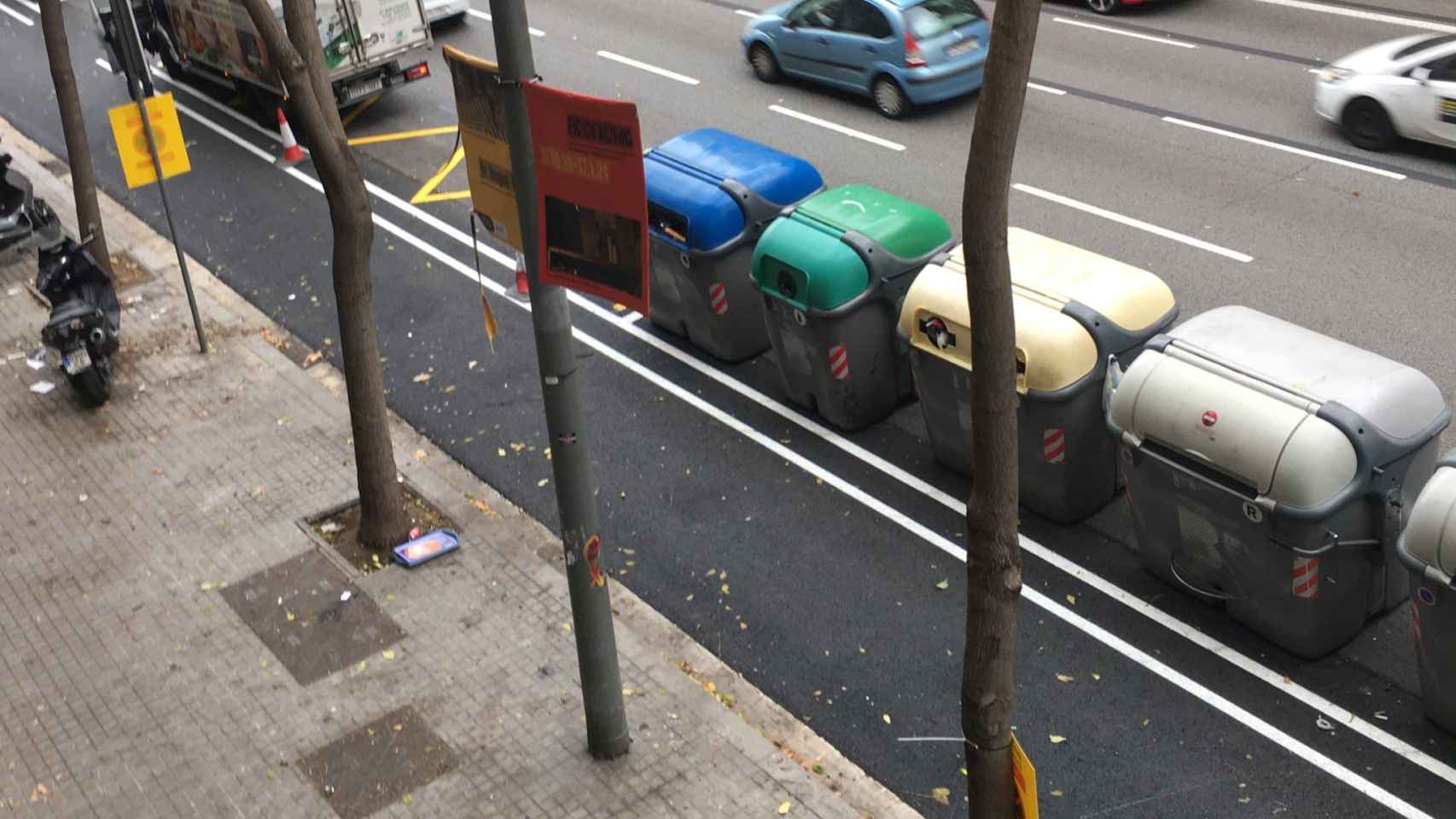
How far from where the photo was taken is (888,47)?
1678 centimetres

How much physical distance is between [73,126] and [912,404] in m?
8.38

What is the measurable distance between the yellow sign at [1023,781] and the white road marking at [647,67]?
1407 centimetres

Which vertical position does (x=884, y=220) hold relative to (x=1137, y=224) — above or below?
above

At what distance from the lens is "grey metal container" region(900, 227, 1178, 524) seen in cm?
871

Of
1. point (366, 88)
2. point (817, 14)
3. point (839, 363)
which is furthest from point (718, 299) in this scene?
point (366, 88)

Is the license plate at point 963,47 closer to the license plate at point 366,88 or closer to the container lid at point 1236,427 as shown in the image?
the license plate at point 366,88

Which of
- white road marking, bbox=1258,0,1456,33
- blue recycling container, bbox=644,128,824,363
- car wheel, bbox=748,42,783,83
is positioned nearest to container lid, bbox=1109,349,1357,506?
blue recycling container, bbox=644,128,824,363

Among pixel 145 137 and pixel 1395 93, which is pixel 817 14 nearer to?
pixel 1395 93

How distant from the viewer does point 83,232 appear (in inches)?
531

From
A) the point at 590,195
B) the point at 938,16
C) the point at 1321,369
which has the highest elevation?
the point at 590,195

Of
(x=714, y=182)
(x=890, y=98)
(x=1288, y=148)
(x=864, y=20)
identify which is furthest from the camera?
(x=864, y=20)

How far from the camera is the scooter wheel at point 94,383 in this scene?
37.6 feet

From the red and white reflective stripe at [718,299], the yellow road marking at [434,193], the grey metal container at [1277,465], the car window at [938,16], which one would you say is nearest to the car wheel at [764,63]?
the car window at [938,16]

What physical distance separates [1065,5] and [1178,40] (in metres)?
2.42
